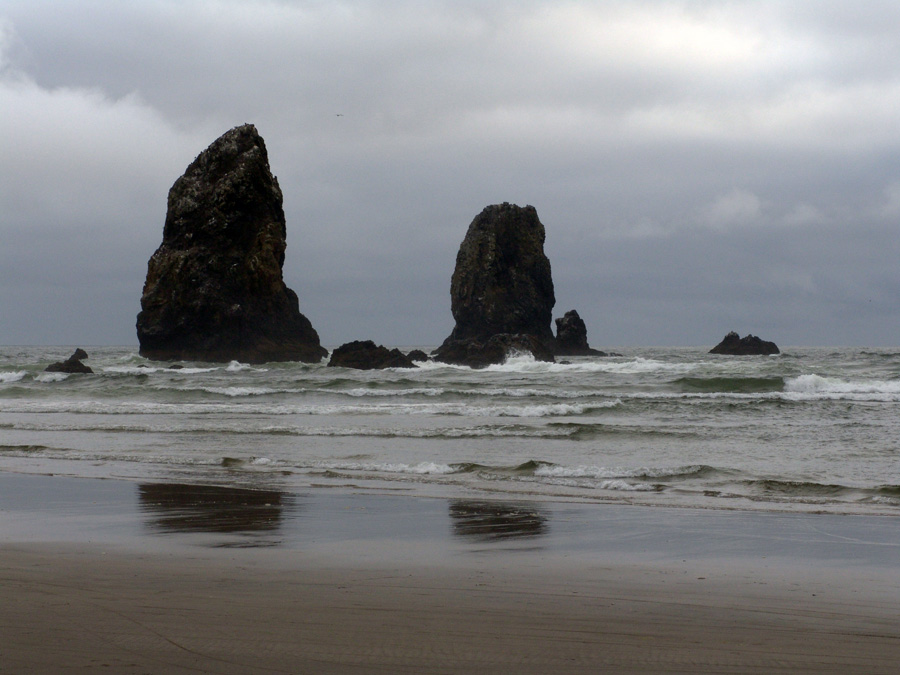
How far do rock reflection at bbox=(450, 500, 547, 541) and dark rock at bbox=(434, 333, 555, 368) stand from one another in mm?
39456

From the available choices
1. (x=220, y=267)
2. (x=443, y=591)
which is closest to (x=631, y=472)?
(x=443, y=591)

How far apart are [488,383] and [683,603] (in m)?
27.1

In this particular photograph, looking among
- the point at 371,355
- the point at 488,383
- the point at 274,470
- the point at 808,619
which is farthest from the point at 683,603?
the point at 371,355

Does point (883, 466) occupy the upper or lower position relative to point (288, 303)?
lower

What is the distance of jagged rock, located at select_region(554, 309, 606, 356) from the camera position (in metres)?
69.8

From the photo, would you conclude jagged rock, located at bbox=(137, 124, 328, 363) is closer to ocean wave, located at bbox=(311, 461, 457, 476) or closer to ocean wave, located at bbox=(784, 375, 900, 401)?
ocean wave, located at bbox=(784, 375, 900, 401)

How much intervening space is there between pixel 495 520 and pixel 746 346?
67.9m

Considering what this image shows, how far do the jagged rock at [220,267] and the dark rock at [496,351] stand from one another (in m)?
9.34

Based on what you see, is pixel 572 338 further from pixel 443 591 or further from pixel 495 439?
pixel 443 591

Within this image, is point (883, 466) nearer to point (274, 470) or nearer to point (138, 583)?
point (274, 470)

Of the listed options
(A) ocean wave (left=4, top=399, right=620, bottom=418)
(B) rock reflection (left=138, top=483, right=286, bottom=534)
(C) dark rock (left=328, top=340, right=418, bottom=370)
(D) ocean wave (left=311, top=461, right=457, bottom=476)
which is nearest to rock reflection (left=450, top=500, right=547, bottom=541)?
(B) rock reflection (left=138, top=483, right=286, bottom=534)

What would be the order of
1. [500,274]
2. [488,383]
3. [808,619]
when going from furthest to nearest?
[500,274], [488,383], [808,619]

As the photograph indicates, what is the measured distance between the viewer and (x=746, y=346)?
70.6 metres

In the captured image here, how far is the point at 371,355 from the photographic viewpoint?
44.3m
